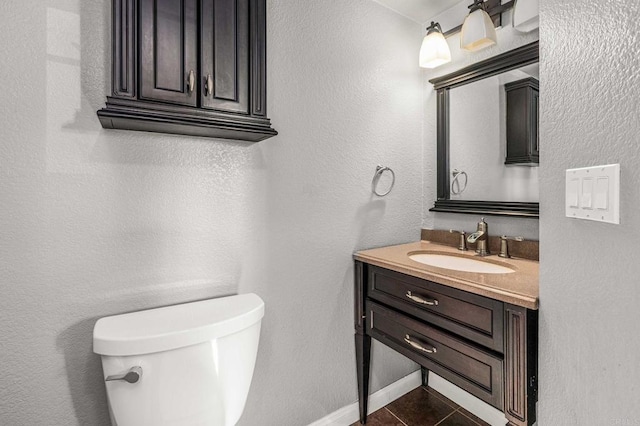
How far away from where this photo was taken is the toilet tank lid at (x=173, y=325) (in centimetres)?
96

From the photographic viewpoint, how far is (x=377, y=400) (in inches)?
72.0

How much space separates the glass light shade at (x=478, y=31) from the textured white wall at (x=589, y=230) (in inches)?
27.3

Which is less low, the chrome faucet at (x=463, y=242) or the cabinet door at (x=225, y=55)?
the cabinet door at (x=225, y=55)

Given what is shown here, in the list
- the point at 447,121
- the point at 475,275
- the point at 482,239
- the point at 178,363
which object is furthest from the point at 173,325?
the point at 447,121

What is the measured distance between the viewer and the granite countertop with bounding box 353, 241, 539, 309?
3.35ft

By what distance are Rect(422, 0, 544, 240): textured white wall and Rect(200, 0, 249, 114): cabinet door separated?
3.88 ft

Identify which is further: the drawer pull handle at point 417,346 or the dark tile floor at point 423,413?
the dark tile floor at point 423,413

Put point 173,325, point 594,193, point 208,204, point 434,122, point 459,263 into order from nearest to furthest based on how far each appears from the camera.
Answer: point 594,193
point 173,325
point 208,204
point 459,263
point 434,122

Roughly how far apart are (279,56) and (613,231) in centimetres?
131

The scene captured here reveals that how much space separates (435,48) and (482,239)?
100cm

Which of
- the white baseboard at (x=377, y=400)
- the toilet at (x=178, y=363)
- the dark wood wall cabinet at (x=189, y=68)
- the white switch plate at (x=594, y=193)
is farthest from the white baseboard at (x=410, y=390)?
the dark wood wall cabinet at (x=189, y=68)

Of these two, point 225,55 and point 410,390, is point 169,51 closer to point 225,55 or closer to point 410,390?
point 225,55

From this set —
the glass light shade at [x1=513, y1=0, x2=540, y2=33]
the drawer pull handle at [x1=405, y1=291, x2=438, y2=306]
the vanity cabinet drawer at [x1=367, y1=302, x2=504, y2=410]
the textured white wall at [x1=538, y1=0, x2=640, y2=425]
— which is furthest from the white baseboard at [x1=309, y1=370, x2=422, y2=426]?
the glass light shade at [x1=513, y1=0, x2=540, y2=33]

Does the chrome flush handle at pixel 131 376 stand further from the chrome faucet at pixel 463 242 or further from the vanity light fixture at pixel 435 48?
the vanity light fixture at pixel 435 48
